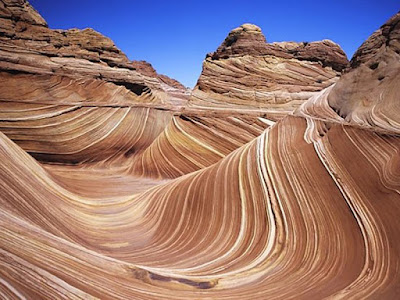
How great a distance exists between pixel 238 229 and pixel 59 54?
9.04m

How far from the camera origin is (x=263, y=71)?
28.7 ft

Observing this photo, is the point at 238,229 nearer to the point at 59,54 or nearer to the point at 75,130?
the point at 75,130

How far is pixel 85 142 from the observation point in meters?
8.48

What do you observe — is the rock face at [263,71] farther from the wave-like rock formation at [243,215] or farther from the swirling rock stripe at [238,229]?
the swirling rock stripe at [238,229]

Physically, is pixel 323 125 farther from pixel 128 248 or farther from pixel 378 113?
pixel 128 248

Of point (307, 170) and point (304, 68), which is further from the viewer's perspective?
point (304, 68)

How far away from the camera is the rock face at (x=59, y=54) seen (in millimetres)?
8891

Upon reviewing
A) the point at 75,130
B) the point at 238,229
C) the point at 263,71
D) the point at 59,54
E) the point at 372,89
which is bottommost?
the point at 238,229

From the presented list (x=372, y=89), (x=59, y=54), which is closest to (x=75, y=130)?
(x=59, y=54)

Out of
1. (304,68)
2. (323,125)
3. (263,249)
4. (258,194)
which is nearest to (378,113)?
(323,125)

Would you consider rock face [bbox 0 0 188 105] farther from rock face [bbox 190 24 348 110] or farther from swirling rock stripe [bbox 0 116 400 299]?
swirling rock stripe [bbox 0 116 400 299]

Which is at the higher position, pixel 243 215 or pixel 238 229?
pixel 243 215

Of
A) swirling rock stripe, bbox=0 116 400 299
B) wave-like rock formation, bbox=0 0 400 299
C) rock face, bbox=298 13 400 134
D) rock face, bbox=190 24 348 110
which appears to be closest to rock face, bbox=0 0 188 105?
rock face, bbox=190 24 348 110

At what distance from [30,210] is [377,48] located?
15.6 ft
